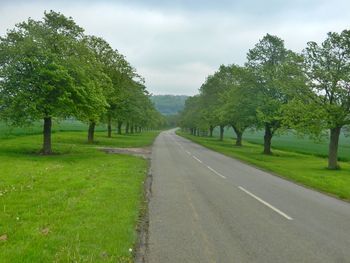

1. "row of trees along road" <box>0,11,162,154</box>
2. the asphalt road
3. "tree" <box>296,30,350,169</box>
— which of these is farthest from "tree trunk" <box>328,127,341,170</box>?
"row of trees along road" <box>0,11,162,154</box>

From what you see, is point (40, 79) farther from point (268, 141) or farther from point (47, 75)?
point (268, 141)

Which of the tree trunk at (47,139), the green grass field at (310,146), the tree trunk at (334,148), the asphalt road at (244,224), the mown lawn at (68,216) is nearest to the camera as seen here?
the mown lawn at (68,216)

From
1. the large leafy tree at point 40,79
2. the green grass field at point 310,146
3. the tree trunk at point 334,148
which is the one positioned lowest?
the green grass field at point 310,146

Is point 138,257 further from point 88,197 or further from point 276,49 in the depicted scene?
point 276,49

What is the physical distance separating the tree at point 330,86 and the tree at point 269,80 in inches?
128

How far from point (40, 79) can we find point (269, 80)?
995 inches

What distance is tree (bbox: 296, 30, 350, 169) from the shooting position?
2820 cm

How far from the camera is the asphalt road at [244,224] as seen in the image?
23.1ft

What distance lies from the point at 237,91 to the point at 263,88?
376 cm

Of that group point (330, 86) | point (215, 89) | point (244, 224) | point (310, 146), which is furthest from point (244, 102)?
point (244, 224)

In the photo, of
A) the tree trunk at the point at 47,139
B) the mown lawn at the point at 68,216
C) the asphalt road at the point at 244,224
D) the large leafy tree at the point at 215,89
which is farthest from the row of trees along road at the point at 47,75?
the large leafy tree at the point at 215,89

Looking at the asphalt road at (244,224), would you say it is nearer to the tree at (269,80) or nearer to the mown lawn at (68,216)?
the mown lawn at (68,216)

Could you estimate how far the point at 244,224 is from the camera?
929 cm

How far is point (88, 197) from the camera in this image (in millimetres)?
11672
